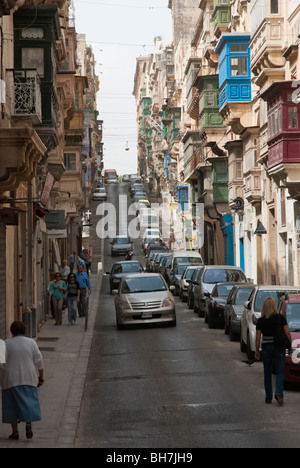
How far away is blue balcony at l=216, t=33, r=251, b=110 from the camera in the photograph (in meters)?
47.3

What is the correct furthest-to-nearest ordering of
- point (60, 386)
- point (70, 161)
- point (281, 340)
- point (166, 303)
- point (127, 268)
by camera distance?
point (70, 161) → point (127, 268) → point (166, 303) → point (60, 386) → point (281, 340)

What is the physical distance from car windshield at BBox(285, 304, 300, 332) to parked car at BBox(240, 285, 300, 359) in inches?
78.3

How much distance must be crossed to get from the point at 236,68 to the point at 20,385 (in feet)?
126

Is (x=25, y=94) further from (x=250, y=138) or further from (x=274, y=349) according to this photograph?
(x=250, y=138)

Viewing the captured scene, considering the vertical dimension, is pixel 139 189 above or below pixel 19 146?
above

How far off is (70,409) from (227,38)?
3627cm

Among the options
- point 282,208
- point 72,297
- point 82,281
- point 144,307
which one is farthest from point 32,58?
point 282,208

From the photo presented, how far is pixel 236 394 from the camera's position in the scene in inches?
584

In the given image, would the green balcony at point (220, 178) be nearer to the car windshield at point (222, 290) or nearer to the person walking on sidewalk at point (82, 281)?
the person walking on sidewalk at point (82, 281)

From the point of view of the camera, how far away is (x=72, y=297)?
28.9 m

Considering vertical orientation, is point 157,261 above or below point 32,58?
below

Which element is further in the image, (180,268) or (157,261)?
(157,261)

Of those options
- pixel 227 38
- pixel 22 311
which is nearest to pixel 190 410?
pixel 22 311
